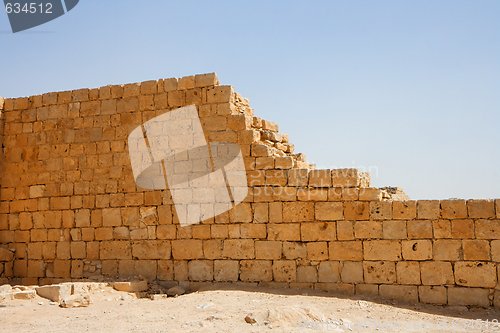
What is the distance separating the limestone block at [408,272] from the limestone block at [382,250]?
0.13 meters

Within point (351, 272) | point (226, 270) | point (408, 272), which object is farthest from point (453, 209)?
point (226, 270)

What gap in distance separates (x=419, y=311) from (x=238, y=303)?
2.63 metres

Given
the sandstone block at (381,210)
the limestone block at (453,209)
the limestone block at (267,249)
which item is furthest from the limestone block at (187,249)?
the limestone block at (453,209)

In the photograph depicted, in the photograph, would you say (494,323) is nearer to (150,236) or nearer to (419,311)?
(419,311)

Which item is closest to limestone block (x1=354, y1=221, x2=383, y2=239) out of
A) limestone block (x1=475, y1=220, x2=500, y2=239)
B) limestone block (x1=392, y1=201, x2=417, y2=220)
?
limestone block (x1=392, y1=201, x2=417, y2=220)

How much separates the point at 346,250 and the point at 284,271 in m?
1.09

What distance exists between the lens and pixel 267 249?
873cm

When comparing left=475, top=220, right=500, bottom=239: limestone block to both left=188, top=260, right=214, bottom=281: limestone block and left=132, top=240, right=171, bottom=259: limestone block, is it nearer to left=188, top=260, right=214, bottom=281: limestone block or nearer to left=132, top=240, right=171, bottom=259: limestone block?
left=188, top=260, right=214, bottom=281: limestone block

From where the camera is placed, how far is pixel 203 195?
30.3 ft

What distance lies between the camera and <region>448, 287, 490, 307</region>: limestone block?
25.2 ft

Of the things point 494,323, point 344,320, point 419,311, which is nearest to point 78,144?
point 344,320

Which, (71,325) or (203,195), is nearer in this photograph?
(71,325)

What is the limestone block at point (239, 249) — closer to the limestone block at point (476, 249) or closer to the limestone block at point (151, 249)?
the limestone block at point (151, 249)

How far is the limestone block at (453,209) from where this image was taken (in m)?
7.85
